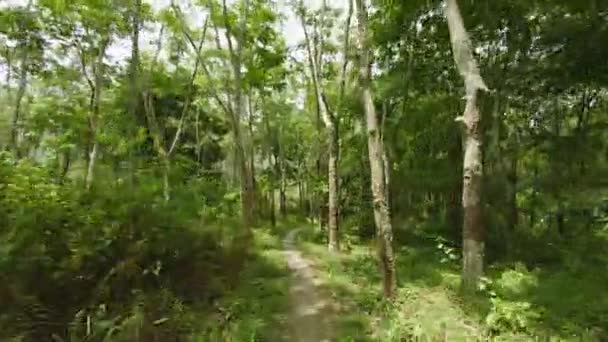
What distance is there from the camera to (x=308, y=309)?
10383 millimetres

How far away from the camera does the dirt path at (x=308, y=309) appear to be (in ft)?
28.7

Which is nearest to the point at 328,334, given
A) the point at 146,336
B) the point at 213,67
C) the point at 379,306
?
the point at 379,306

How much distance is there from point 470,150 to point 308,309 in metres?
4.75

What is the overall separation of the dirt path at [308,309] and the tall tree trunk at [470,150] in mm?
3136

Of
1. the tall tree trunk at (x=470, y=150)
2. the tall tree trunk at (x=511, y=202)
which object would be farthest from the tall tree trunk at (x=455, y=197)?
the tall tree trunk at (x=470, y=150)

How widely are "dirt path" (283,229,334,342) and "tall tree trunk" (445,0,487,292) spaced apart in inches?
123

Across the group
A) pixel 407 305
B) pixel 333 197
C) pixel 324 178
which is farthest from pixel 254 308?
pixel 324 178

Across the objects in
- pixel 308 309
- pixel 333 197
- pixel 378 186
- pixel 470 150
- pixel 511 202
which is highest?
pixel 470 150

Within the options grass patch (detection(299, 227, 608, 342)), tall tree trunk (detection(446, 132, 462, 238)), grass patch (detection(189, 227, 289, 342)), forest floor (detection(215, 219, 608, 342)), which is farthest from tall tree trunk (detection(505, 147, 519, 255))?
grass patch (detection(189, 227, 289, 342))

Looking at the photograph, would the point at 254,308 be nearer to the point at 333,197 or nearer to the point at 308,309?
the point at 308,309

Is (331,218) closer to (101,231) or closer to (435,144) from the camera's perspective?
(435,144)

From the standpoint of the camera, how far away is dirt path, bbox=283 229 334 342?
345 inches

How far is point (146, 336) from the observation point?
6734 millimetres

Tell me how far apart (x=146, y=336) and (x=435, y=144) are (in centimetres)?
1439
